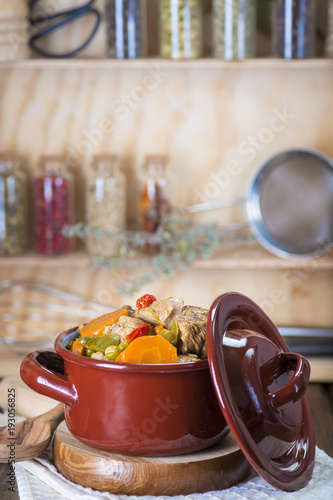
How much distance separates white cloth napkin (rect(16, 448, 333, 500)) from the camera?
0.61m

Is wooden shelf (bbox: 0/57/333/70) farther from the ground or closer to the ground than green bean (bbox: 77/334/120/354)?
farther from the ground

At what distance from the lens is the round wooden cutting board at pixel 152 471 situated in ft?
2.01

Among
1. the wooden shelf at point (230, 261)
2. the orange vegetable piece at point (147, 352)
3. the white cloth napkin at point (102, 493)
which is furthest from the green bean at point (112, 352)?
the wooden shelf at point (230, 261)

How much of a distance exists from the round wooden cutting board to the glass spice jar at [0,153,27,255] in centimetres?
84

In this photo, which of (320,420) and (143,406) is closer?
(143,406)

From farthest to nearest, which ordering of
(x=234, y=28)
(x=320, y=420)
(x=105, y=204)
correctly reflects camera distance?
(x=105, y=204) < (x=234, y=28) < (x=320, y=420)

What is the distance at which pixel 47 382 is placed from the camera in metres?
0.66

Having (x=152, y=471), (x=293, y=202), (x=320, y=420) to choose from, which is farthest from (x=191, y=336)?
(x=293, y=202)

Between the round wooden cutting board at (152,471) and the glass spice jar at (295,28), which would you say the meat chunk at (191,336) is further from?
the glass spice jar at (295,28)

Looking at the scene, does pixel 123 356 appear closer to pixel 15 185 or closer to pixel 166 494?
pixel 166 494

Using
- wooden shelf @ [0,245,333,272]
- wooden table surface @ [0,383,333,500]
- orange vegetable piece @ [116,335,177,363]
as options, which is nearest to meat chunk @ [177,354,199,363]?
orange vegetable piece @ [116,335,177,363]

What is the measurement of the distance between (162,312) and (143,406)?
0.36 ft

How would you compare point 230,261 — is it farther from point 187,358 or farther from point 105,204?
point 187,358

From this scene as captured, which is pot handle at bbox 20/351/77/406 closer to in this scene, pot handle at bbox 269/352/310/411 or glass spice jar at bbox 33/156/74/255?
pot handle at bbox 269/352/310/411
